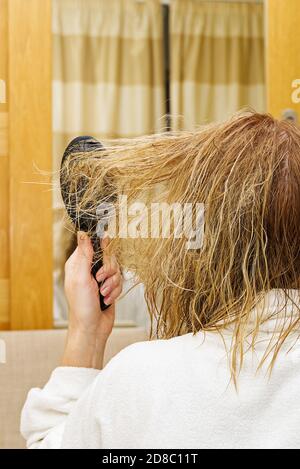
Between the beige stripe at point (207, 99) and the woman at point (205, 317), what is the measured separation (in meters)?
1.36

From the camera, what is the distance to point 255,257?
0.68 m

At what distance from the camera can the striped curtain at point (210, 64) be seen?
2049 millimetres

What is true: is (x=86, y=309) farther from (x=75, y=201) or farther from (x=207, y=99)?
(x=207, y=99)

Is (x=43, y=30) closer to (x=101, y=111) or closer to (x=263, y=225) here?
(x=101, y=111)

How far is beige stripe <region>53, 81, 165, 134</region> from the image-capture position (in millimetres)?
2064

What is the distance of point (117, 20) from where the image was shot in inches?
84.7

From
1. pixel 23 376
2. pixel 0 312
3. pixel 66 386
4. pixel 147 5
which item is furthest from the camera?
pixel 147 5

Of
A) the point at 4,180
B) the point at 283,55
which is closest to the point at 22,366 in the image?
the point at 4,180

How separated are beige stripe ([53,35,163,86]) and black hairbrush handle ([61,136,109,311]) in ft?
4.18

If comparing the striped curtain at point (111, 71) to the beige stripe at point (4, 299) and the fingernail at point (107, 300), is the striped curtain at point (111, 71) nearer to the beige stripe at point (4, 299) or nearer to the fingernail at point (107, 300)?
the beige stripe at point (4, 299)

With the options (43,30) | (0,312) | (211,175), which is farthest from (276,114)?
(211,175)

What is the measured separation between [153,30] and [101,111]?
12.4 inches

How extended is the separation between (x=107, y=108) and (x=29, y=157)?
2.61 ft

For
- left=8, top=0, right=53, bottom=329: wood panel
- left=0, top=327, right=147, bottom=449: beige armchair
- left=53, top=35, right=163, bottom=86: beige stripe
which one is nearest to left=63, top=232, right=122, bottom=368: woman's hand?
left=0, top=327, right=147, bottom=449: beige armchair
